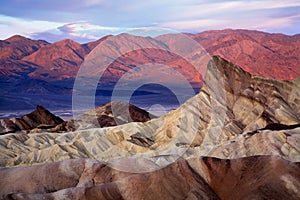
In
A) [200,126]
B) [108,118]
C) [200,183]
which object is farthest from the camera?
[108,118]

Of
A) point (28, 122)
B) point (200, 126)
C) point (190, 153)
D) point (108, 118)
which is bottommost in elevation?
point (28, 122)

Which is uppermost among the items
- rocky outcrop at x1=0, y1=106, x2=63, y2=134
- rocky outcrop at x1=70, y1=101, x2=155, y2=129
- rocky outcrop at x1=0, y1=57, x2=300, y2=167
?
rocky outcrop at x1=0, y1=57, x2=300, y2=167

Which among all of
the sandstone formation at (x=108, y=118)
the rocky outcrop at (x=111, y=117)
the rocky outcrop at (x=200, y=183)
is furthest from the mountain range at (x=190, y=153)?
the rocky outcrop at (x=111, y=117)

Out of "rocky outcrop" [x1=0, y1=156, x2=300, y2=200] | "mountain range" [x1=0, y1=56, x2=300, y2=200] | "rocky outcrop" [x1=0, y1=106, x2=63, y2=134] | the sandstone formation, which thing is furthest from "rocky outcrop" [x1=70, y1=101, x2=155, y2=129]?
"rocky outcrop" [x1=0, y1=156, x2=300, y2=200]

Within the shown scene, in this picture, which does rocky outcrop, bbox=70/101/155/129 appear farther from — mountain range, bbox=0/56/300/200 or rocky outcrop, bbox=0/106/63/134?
mountain range, bbox=0/56/300/200

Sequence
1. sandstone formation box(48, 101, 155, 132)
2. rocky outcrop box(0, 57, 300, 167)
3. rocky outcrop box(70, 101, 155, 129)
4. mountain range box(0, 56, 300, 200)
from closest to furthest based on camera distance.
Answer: mountain range box(0, 56, 300, 200) → rocky outcrop box(0, 57, 300, 167) → sandstone formation box(48, 101, 155, 132) → rocky outcrop box(70, 101, 155, 129)

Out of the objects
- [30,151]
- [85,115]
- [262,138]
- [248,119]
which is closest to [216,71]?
[248,119]

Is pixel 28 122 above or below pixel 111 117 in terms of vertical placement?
below

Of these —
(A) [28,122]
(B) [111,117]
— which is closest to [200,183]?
(B) [111,117]

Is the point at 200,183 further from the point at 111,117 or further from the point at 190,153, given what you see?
the point at 111,117
